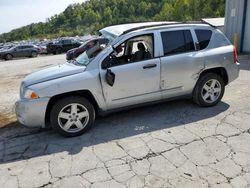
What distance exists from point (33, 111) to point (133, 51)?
2438mm

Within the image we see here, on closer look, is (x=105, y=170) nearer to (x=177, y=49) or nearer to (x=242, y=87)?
(x=177, y=49)

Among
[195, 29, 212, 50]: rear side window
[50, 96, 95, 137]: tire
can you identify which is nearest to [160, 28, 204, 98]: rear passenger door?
[195, 29, 212, 50]: rear side window

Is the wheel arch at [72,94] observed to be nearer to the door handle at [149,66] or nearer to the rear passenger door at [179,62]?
the door handle at [149,66]

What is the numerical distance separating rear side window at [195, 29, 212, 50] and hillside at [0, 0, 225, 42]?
1921 inches

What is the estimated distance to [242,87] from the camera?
7082 millimetres

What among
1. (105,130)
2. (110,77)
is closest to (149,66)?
(110,77)

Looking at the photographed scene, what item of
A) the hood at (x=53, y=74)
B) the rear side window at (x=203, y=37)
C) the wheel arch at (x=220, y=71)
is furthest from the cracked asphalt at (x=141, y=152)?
the rear side window at (x=203, y=37)

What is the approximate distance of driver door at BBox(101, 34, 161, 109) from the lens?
16.0 feet

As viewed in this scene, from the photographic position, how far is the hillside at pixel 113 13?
5578cm

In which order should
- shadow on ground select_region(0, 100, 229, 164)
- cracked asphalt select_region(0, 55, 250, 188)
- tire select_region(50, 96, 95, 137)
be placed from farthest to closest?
tire select_region(50, 96, 95, 137) < shadow on ground select_region(0, 100, 229, 164) < cracked asphalt select_region(0, 55, 250, 188)

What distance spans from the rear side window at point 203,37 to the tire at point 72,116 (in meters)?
2.53

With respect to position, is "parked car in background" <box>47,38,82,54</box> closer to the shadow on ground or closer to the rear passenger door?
the shadow on ground

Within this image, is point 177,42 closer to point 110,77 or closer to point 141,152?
point 110,77

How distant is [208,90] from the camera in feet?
18.6
